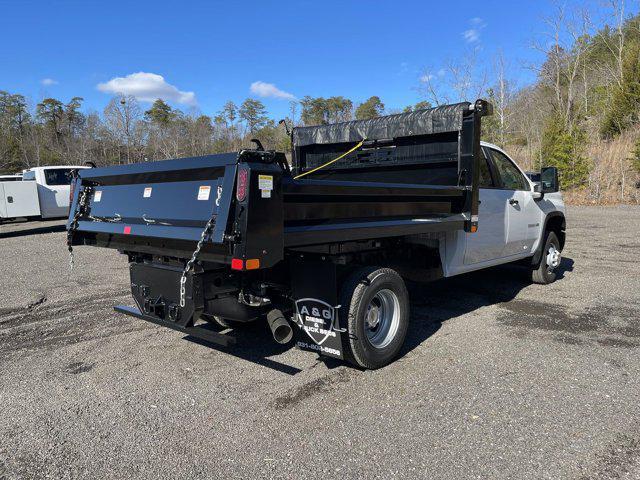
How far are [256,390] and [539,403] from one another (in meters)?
2.13

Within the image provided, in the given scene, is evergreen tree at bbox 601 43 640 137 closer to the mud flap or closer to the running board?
the mud flap

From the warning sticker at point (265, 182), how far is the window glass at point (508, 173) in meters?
3.83

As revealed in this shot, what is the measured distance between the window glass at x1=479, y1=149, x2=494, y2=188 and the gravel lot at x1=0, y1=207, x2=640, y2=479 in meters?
1.58

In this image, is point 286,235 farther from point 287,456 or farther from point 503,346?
point 503,346

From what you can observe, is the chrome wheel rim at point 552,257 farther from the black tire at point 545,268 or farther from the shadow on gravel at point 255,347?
the shadow on gravel at point 255,347

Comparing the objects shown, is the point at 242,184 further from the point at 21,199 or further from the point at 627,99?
the point at 627,99

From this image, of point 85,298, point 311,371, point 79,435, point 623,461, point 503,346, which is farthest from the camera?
point 85,298

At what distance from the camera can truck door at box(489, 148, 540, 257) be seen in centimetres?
609

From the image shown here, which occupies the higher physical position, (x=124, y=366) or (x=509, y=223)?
(x=509, y=223)

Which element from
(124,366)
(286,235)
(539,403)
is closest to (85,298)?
(124,366)

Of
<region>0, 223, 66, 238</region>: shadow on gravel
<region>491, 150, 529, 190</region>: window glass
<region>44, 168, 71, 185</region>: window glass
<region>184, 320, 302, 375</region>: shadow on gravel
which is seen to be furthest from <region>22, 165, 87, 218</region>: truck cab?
<region>491, 150, 529, 190</region>: window glass

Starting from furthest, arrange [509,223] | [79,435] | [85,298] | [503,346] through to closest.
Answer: [85,298] < [509,223] < [503,346] < [79,435]

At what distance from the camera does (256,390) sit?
3754 millimetres

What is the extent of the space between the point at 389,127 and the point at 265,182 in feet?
10.2
